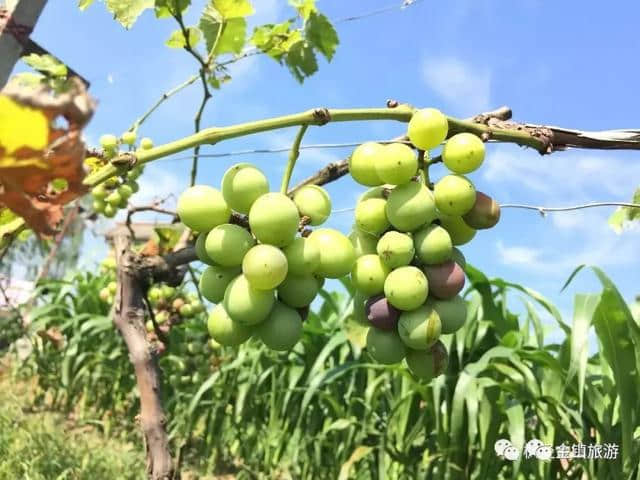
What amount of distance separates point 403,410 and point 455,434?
0.83 ft

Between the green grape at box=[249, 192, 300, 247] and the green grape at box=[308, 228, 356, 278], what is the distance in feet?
0.14

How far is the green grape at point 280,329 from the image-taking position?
601 mm

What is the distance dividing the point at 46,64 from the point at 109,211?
387 mm

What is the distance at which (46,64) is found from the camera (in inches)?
62.2

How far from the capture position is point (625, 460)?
143 centimetres

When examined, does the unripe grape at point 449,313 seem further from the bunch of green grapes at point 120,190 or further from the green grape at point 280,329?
the bunch of green grapes at point 120,190

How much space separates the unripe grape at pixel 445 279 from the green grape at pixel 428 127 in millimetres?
119

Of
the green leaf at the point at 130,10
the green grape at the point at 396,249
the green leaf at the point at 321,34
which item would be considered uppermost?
the green leaf at the point at 321,34

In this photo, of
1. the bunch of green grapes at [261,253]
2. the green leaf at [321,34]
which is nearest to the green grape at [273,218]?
the bunch of green grapes at [261,253]

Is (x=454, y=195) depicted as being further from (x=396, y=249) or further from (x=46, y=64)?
(x=46, y=64)

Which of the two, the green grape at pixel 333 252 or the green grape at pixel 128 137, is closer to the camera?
the green grape at pixel 333 252

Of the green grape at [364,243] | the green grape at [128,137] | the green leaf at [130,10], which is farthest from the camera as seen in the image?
the green grape at [128,137]

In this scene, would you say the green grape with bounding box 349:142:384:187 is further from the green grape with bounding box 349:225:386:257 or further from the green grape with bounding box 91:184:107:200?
the green grape with bounding box 91:184:107:200

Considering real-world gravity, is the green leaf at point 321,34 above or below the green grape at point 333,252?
above
